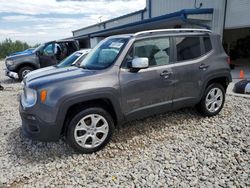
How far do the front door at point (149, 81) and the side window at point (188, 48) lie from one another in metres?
0.24

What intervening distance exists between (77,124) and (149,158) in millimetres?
1244

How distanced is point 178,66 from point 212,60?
936mm

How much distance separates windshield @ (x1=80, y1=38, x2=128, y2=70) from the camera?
395 centimetres

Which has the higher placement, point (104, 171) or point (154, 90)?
point (154, 90)

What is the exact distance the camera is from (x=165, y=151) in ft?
12.4

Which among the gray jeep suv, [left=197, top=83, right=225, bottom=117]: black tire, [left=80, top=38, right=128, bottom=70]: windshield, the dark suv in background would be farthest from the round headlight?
the dark suv in background

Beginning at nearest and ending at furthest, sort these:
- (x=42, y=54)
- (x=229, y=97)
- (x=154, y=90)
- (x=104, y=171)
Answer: (x=104, y=171)
(x=154, y=90)
(x=229, y=97)
(x=42, y=54)

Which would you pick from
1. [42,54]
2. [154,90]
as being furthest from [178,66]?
[42,54]

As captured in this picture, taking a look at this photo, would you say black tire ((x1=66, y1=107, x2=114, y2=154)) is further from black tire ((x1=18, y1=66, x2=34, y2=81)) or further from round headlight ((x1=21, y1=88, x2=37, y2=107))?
black tire ((x1=18, y1=66, x2=34, y2=81))

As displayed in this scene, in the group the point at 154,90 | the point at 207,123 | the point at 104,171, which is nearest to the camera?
the point at 104,171

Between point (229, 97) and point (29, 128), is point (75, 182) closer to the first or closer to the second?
point (29, 128)

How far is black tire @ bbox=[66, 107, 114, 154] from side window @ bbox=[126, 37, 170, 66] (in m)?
1.09

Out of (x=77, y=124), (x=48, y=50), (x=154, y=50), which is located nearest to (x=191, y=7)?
(x=48, y=50)

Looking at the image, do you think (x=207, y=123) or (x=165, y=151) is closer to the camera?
(x=165, y=151)
